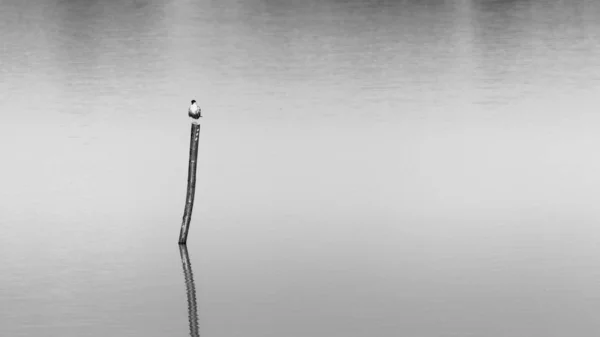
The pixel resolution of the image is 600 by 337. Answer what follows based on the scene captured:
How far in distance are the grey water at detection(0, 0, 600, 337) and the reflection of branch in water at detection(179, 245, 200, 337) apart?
0.23ft

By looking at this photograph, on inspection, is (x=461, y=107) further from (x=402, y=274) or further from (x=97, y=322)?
(x=97, y=322)

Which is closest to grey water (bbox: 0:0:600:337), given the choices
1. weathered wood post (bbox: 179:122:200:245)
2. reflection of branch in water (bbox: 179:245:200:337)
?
reflection of branch in water (bbox: 179:245:200:337)

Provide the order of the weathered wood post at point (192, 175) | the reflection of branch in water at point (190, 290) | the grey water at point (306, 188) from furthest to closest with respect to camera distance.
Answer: the weathered wood post at point (192, 175) → the grey water at point (306, 188) → the reflection of branch in water at point (190, 290)

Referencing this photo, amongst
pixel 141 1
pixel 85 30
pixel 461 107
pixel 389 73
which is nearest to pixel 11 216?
pixel 461 107

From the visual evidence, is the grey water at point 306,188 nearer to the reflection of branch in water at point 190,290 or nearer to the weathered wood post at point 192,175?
the reflection of branch in water at point 190,290

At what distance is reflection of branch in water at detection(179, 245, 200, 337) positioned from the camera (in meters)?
29.0

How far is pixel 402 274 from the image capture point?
32.8 metres

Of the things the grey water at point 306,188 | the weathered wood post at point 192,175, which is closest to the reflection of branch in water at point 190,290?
the grey water at point 306,188

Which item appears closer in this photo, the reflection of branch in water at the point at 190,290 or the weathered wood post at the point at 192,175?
the reflection of branch in water at the point at 190,290

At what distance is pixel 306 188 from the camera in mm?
42875

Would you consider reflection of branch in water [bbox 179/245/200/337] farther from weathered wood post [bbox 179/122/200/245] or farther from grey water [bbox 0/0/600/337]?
weathered wood post [bbox 179/122/200/245]

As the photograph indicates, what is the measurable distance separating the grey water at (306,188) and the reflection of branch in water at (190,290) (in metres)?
0.07

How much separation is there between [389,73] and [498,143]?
65.5ft

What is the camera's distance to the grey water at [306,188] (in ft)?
98.8
